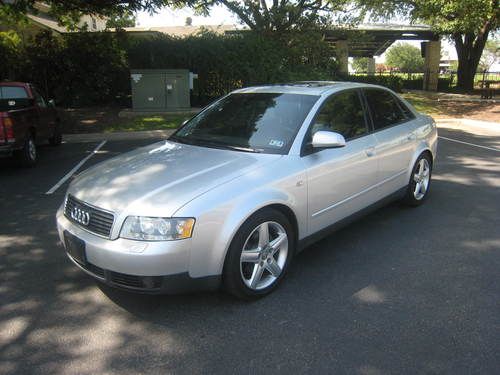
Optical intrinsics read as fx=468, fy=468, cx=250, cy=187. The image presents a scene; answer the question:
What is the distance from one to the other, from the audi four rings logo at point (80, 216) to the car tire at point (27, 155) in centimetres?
564

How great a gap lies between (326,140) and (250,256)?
1.14 meters

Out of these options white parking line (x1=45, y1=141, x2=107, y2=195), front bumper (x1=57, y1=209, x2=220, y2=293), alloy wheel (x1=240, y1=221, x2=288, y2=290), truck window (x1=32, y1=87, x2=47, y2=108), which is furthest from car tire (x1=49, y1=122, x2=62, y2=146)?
alloy wheel (x1=240, y1=221, x2=288, y2=290)

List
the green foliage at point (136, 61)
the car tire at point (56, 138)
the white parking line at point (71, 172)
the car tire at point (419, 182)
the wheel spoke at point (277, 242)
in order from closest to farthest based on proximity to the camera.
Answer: the wheel spoke at point (277, 242), the car tire at point (419, 182), the white parking line at point (71, 172), the car tire at point (56, 138), the green foliage at point (136, 61)

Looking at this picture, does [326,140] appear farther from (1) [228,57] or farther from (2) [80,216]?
(1) [228,57]

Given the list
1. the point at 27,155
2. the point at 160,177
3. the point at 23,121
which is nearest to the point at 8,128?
the point at 23,121

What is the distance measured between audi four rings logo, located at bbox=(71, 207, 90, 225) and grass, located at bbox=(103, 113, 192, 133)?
10.4 meters

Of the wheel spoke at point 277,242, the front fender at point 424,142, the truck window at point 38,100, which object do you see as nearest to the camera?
the wheel spoke at point 277,242

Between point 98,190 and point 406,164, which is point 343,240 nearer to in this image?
point 406,164

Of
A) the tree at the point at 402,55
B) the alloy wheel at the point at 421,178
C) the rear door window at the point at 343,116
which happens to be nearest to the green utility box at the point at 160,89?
the alloy wheel at the point at 421,178

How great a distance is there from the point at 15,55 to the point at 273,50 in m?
9.92

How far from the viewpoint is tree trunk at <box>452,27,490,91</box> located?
1027 inches

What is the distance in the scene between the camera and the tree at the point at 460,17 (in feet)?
54.1

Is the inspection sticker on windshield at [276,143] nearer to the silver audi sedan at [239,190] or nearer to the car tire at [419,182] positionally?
the silver audi sedan at [239,190]

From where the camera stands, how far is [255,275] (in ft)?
11.6
